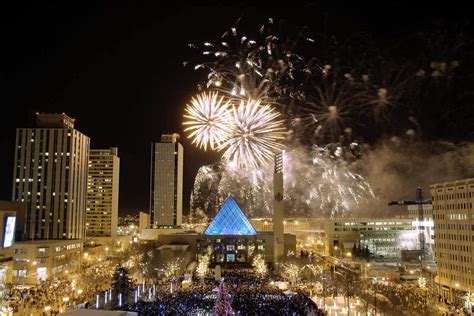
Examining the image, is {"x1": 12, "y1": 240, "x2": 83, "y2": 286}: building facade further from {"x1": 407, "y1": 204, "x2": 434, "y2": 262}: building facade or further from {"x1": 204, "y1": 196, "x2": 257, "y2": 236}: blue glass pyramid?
{"x1": 407, "y1": 204, "x2": 434, "y2": 262}: building facade

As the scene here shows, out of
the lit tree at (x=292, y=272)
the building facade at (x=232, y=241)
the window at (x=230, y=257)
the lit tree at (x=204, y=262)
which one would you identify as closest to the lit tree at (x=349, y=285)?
the lit tree at (x=292, y=272)

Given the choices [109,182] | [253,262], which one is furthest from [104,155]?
[253,262]

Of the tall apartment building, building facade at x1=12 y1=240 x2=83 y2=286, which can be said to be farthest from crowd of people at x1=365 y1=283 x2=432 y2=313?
building facade at x1=12 y1=240 x2=83 y2=286

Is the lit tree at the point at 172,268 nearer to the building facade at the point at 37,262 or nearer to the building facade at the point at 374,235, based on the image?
the building facade at the point at 37,262

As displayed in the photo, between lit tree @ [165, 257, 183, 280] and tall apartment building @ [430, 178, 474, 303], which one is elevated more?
tall apartment building @ [430, 178, 474, 303]

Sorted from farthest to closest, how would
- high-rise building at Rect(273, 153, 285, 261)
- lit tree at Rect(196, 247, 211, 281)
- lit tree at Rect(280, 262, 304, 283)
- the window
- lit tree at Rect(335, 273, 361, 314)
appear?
the window
high-rise building at Rect(273, 153, 285, 261)
lit tree at Rect(196, 247, 211, 281)
lit tree at Rect(280, 262, 304, 283)
lit tree at Rect(335, 273, 361, 314)

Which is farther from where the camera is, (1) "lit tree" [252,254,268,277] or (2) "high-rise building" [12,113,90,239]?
(2) "high-rise building" [12,113,90,239]

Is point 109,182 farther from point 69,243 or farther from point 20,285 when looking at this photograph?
point 20,285
